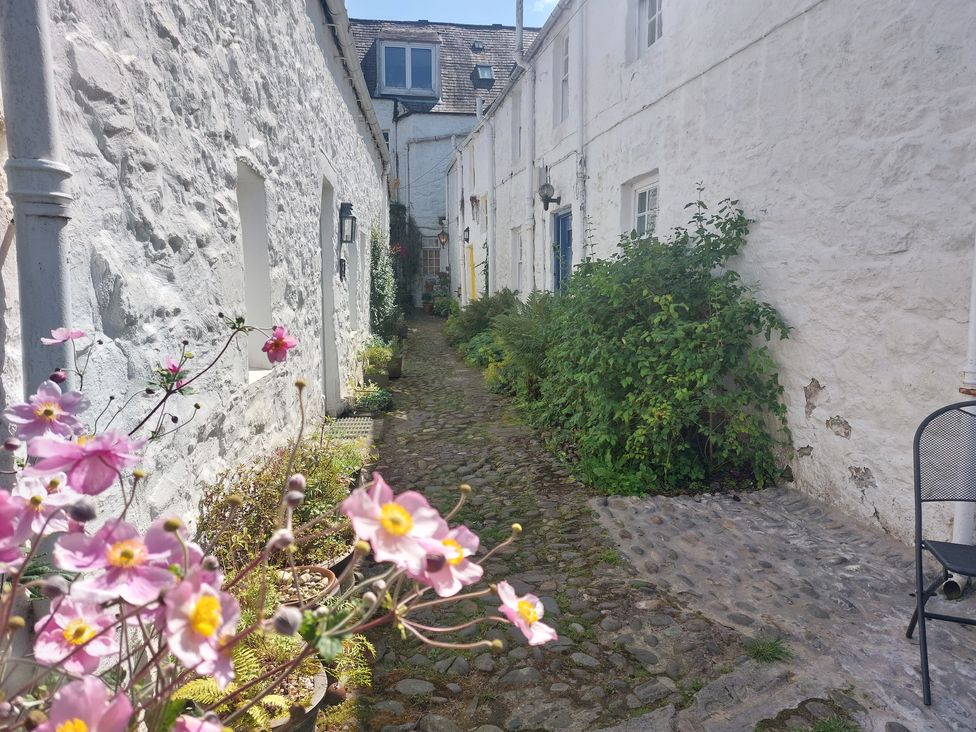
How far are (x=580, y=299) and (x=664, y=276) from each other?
74 cm

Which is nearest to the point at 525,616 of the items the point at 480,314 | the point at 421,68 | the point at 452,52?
the point at 480,314

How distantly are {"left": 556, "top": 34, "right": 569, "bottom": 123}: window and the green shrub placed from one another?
500 cm

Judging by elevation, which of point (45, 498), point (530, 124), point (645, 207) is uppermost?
point (530, 124)

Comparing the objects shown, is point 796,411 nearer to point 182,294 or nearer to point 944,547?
point 944,547

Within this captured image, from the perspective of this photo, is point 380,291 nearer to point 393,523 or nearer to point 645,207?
point 645,207

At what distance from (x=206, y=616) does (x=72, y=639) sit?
37cm

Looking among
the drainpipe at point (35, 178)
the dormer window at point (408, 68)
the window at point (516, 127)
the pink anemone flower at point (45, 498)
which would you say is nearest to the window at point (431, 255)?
the dormer window at point (408, 68)

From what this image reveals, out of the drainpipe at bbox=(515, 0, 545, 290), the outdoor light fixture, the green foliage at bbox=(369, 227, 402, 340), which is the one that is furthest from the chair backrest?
the green foliage at bbox=(369, 227, 402, 340)

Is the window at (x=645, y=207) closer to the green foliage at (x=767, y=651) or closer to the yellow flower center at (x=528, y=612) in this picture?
the green foliage at (x=767, y=651)

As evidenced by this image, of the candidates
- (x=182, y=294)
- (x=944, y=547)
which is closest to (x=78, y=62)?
(x=182, y=294)

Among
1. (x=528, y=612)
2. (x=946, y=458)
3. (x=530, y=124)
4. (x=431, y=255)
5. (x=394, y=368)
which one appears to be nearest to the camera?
(x=528, y=612)

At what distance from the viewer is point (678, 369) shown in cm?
482

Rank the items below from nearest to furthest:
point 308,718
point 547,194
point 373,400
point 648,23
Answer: point 308,718, point 648,23, point 373,400, point 547,194

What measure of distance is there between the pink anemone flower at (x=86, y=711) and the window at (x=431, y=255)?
71.7ft
